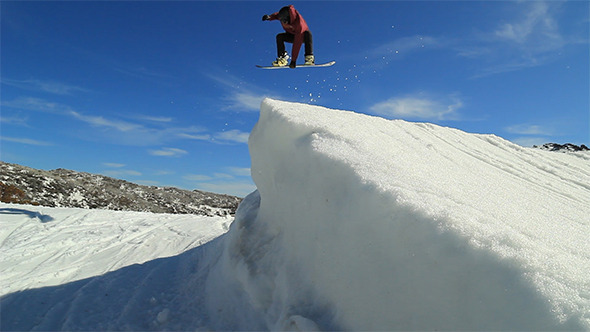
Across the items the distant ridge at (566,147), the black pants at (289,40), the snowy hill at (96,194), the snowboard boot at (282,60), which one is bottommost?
the snowy hill at (96,194)

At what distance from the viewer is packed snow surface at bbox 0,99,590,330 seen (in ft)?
5.66

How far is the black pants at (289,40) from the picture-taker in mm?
7664

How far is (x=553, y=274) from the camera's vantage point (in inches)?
66.2

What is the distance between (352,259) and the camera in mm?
2279

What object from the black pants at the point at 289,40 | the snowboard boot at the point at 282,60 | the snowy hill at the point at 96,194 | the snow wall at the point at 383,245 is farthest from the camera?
the snowy hill at the point at 96,194

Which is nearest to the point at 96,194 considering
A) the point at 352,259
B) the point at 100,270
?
the point at 100,270

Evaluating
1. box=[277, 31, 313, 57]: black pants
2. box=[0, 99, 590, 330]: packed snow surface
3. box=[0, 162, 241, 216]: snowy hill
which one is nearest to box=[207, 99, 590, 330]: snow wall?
box=[0, 99, 590, 330]: packed snow surface

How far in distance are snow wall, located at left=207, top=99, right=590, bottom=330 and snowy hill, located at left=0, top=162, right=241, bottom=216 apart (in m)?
13.2

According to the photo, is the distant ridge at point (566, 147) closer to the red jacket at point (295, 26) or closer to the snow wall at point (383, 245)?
the snow wall at point (383, 245)

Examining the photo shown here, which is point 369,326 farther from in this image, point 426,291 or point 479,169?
point 479,169

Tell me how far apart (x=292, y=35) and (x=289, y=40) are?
0.17m

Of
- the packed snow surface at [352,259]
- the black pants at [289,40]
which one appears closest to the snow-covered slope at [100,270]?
the packed snow surface at [352,259]

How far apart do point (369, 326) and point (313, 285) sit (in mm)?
603

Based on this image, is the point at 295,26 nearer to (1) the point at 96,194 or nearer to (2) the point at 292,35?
(2) the point at 292,35
